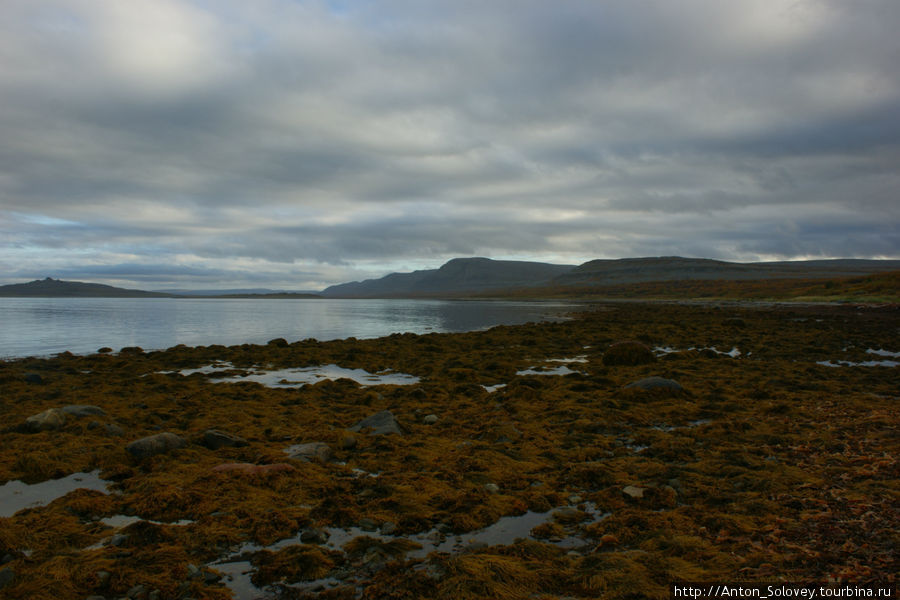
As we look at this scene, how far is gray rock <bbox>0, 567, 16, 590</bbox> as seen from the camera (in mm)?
3816

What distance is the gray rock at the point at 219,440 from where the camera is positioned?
296 inches

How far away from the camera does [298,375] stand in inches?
613

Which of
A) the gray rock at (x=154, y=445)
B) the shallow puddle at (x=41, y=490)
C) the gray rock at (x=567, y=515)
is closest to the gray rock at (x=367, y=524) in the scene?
the gray rock at (x=567, y=515)

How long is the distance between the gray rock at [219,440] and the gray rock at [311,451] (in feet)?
2.99

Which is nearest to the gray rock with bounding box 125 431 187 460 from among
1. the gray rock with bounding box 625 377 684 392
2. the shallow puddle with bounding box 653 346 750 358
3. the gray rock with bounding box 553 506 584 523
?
the gray rock with bounding box 553 506 584 523

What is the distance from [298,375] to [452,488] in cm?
1086

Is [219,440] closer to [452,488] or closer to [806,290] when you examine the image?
[452,488]

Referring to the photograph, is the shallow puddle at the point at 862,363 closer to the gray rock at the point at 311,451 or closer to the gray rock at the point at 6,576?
the gray rock at the point at 311,451

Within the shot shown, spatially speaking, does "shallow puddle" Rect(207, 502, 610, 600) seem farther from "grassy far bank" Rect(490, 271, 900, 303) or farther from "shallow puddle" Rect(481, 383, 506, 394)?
"grassy far bank" Rect(490, 271, 900, 303)

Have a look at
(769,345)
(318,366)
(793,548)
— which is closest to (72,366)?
(318,366)

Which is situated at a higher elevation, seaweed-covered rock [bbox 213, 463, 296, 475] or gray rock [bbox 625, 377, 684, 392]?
gray rock [bbox 625, 377, 684, 392]

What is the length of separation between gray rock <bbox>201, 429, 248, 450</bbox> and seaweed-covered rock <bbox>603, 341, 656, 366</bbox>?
12.2 metres

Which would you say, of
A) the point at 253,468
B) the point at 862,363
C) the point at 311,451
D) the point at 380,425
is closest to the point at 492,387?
the point at 380,425

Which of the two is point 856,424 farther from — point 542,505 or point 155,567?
point 155,567
